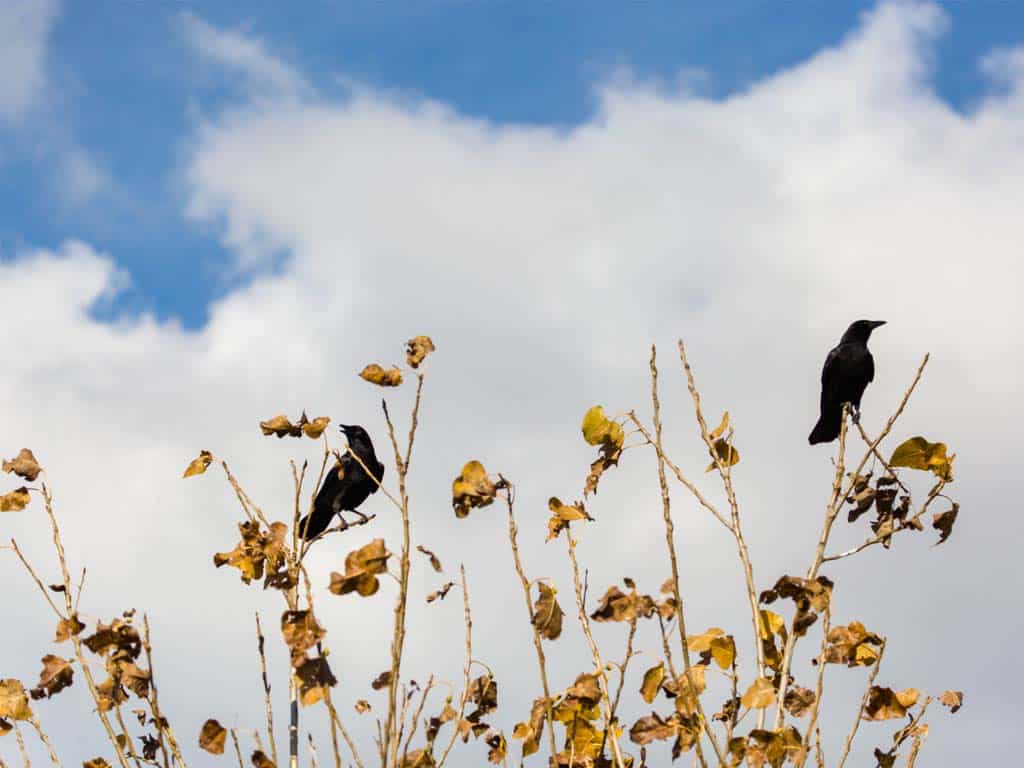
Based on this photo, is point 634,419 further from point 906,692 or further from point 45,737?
point 45,737

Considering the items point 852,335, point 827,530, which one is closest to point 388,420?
point 827,530

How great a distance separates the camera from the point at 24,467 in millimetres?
3605

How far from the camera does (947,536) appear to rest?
3.43m

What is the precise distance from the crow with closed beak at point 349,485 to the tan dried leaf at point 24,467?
4.47 meters

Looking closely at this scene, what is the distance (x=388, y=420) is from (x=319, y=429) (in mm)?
503

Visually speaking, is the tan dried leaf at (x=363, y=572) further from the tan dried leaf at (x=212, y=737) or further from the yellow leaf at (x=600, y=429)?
the yellow leaf at (x=600, y=429)

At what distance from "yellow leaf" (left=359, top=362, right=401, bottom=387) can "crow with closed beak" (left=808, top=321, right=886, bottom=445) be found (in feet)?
20.4

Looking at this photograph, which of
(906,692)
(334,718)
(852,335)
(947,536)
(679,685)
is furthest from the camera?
(852,335)

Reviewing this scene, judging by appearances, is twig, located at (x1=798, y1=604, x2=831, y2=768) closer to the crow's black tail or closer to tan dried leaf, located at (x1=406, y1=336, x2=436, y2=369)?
tan dried leaf, located at (x1=406, y1=336, x2=436, y2=369)

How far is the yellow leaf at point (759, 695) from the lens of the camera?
2859 mm

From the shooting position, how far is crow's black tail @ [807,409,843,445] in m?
9.15

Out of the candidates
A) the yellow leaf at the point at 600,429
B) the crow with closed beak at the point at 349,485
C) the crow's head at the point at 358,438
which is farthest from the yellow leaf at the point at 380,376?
the crow's head at the point at 358,438

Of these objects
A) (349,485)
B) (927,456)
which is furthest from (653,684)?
(349,485)

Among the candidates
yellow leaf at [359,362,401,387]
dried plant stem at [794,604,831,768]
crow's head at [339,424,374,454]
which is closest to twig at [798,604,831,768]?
dried plant stem at [794,604,831,768]
